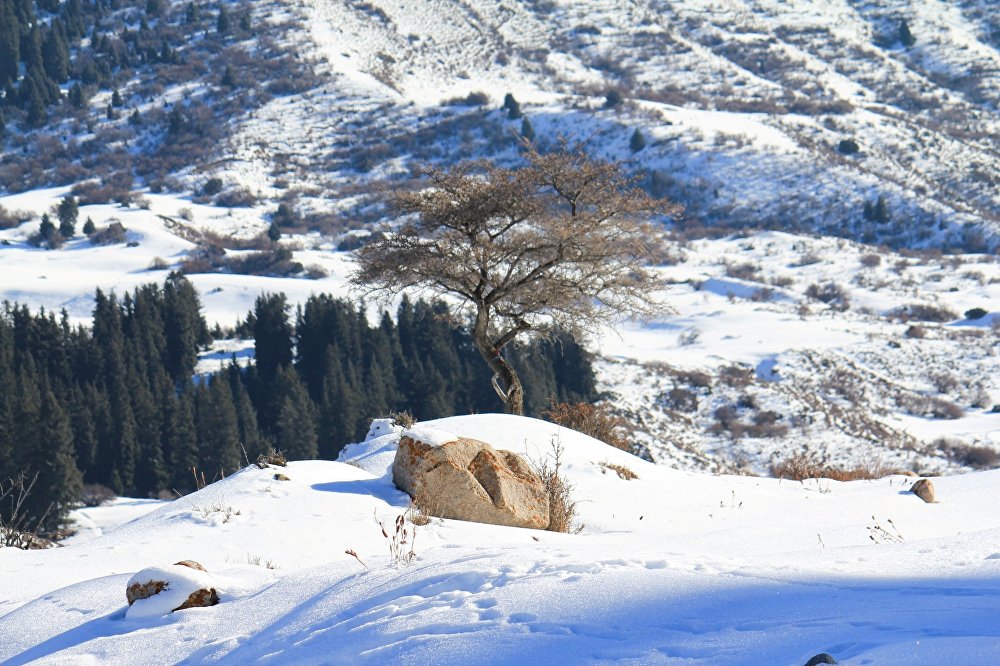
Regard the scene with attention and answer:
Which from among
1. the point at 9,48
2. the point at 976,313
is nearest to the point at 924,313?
the point at 976,313

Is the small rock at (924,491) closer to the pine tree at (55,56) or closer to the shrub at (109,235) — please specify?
the shrub at (109,235)

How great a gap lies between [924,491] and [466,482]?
18.0 ft

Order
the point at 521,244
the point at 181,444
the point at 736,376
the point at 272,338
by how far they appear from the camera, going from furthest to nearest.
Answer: the point at 272,338 < the point at 736,376 < the point at 181,444 < the point at 521,244

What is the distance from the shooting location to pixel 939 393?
41.8 m

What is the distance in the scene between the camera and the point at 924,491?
35.9 feet

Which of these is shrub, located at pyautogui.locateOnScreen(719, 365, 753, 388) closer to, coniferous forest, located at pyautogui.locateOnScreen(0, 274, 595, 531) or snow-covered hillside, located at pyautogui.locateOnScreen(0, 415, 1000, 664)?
coniferous forest, located at pyautogui.locateOnScreen(0, 274, 595, 531)

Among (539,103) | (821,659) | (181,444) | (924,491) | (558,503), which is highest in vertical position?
(821,659)

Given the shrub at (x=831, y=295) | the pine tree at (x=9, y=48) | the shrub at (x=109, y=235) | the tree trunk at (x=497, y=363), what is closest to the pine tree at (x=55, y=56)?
the pine tree at (x=9, y=48)

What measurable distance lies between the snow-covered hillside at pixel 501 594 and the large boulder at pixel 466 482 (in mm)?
389

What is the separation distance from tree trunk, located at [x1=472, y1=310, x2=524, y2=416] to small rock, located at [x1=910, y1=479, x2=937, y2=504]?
7.87 metres

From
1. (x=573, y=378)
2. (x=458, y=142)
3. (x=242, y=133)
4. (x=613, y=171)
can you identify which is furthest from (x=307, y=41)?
(x=613, y=171)

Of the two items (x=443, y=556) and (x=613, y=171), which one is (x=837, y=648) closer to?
(x=443, y=556)

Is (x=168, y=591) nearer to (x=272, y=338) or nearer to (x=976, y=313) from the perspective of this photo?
(x=272, y=338)

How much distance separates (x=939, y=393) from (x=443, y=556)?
40.9 metres
